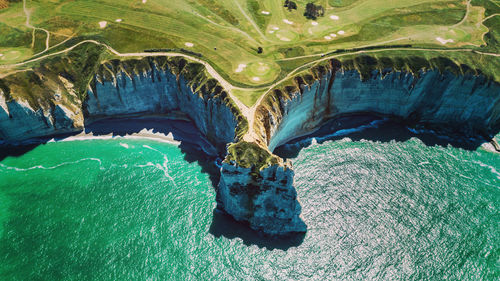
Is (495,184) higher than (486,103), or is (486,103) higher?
(486,103)

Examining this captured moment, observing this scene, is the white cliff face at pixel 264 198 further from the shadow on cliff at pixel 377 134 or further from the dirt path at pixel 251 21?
the dirt path at pixel 251 21

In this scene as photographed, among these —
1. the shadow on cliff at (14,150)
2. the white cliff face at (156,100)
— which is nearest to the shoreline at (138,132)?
the shadow on cliff at (14,150)

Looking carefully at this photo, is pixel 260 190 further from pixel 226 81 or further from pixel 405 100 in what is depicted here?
pixel 405 100

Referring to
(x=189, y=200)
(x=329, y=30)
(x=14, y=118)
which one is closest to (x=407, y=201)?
(x=189, y=200)

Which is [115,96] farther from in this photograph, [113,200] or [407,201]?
[407,201]

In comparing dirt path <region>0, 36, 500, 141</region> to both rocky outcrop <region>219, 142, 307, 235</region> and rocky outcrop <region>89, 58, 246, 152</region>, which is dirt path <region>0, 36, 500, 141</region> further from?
rocky outcrop <region>219, 142, 307, 235</region>

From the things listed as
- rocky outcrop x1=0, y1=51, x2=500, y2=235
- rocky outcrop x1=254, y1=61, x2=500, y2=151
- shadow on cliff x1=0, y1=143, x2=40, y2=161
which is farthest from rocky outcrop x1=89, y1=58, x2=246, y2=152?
shadow on cliff x1=0, y1=143, x2=40, y2=161

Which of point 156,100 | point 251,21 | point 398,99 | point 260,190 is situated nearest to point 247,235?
point 260,190
